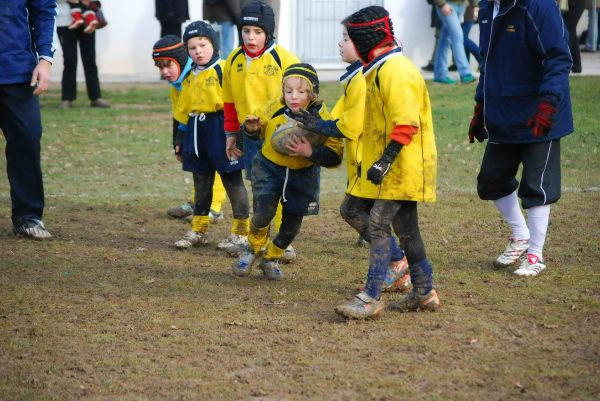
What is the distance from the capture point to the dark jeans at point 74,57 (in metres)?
15.5

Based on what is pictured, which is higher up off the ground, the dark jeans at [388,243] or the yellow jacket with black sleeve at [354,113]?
the yellow jacket with black sleeve at [354,113]

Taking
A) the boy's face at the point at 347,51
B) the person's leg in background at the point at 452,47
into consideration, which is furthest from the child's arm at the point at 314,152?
the person's leg in background at the point at 452,47

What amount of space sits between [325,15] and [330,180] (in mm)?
11140

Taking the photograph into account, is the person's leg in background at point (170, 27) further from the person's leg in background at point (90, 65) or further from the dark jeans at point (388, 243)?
the dark jeans at point (388, 243)

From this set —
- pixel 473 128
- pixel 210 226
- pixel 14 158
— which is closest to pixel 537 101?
pixel 473 128

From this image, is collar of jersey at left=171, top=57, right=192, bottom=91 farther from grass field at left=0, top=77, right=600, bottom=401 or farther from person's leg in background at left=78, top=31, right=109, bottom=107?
person's leg in background at left=78, top=31, right=109, bottom=107

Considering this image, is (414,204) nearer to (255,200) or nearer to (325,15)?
(255,200)

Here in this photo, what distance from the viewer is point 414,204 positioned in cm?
608

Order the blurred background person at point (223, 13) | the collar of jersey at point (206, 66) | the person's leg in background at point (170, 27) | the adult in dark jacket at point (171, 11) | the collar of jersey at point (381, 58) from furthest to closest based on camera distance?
1. the person's leg in background at point (170, 27)
2. the adult in dark jacket at point (171, 11)
3. the blurred background person at point (223, 13)
4. the collar of jersey at point (206, 66)
5. the collar of jersey at point (381, 58)

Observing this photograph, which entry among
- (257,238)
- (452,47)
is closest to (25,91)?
(257,238)

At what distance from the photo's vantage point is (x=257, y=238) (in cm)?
705

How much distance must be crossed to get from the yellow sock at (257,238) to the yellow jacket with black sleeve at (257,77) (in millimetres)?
774

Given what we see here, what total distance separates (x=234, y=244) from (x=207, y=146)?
0.77m

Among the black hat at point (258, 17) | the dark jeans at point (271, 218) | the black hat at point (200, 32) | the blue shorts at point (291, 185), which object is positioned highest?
the black hat at point (258, 17)
